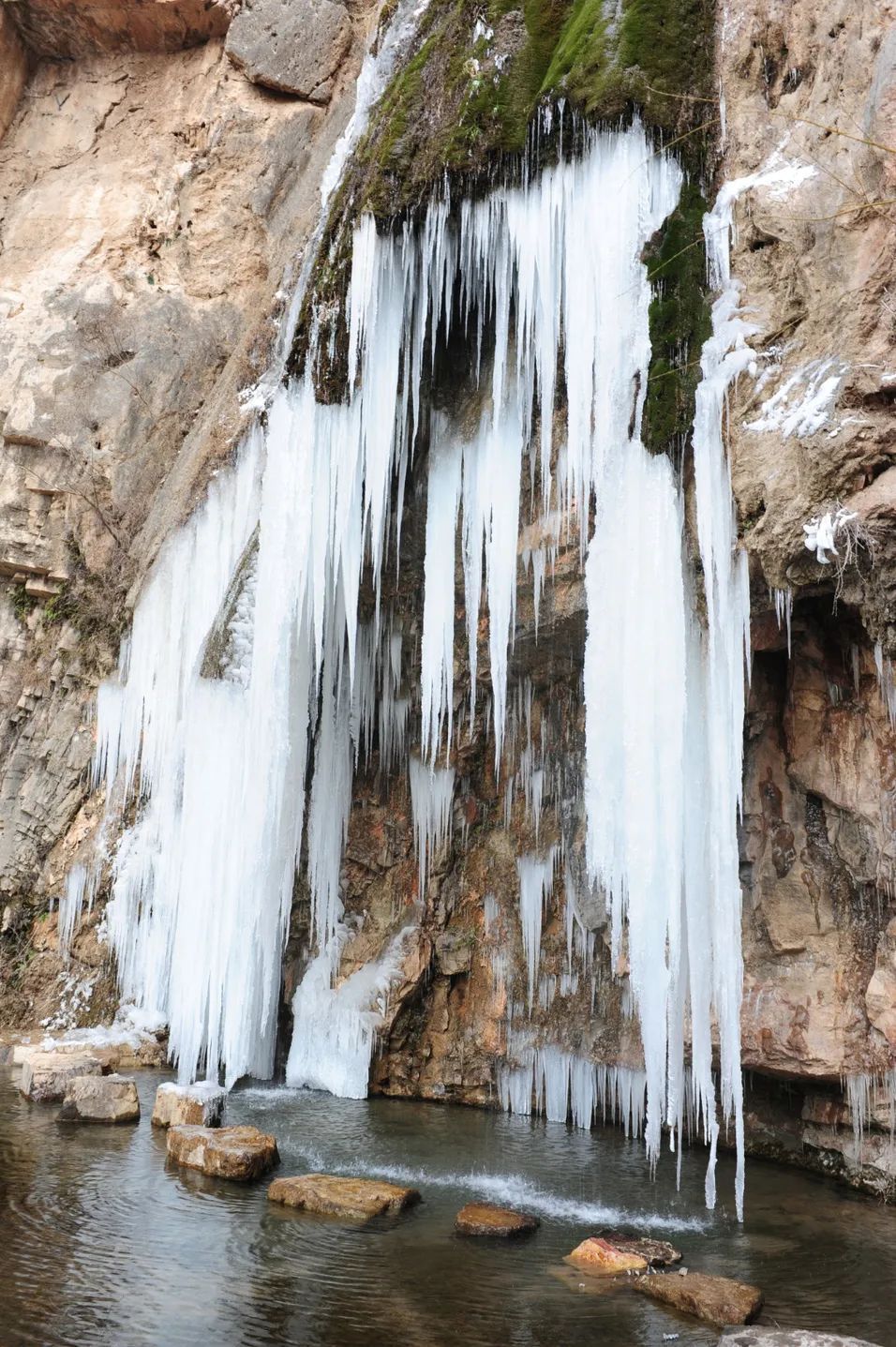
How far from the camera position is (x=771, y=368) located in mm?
6621

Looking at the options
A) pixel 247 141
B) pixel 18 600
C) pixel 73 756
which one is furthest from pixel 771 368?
pixel 247 141

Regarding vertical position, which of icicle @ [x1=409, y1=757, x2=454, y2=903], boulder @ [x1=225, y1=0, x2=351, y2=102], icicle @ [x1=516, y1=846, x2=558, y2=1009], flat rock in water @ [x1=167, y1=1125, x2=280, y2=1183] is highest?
boulder @ [x1=225, y1=0, x2=351, y2=102]

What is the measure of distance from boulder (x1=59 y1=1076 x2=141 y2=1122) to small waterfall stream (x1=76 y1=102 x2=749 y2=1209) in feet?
4.92

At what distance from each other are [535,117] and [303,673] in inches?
192

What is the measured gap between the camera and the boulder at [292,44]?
15086 millimetres

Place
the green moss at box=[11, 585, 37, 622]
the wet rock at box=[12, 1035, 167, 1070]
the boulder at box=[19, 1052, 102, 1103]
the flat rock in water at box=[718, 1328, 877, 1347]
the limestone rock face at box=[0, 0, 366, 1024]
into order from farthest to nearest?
the green moss at box=[11, 585, 37, 622]
the limestone rock face at box=[0, 0, 366, 1024]
the wet rock at box=[12, 1035, 167, 1070]
the boulder at box=[19, 1052, 102, 1103]
the flat rock in water at box=[718, 1328, 877, 1347]

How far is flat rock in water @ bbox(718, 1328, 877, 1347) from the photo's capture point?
4.15 metres

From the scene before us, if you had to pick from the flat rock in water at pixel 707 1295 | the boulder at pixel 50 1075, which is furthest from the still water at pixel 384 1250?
the boulder at pixel 50 1075

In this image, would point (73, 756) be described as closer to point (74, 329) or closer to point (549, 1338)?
point (74, 329)

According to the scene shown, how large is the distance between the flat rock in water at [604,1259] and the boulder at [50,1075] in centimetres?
495

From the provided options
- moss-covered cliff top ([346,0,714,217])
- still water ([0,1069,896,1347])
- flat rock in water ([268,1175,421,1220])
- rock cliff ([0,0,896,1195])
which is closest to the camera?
still water ([0,1069,896,1347])

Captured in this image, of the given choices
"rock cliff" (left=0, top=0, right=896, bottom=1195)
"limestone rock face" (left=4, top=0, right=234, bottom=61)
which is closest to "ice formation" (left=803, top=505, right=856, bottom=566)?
"rock cliff" (left=0, top=0, right=896, bottom=1195)

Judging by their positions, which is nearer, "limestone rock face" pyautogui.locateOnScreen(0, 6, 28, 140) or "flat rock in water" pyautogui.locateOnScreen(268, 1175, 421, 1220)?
"flat rock in water" pyautogui.locateOnScreen(268, 1175, 421, 1220)

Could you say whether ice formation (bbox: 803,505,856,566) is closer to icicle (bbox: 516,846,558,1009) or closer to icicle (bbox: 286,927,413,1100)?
icicle (bbox: 516,846,558,1009)
